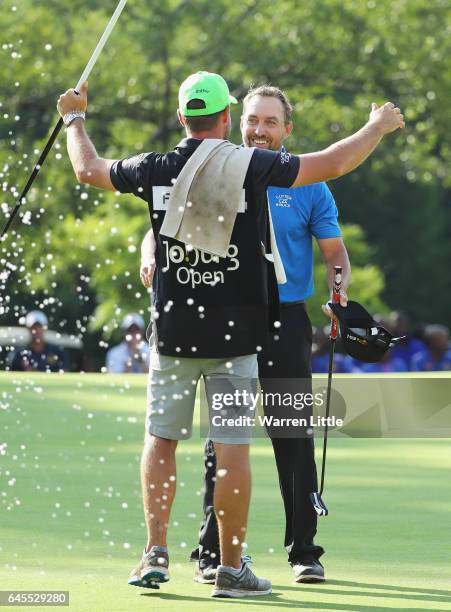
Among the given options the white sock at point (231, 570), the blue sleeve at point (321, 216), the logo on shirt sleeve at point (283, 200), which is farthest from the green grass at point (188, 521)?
the logo on shirt sleeve at point (283, 200)

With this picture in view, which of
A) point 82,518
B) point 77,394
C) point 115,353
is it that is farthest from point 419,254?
point 82,518

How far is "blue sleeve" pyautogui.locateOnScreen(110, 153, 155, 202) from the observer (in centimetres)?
621

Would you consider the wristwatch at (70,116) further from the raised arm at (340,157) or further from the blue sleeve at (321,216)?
the blue sleeve at (321,216)

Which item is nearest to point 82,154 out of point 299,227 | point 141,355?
point 299,227

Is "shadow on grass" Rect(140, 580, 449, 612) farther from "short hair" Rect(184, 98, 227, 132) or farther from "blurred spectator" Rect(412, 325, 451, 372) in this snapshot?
"blurred spectator" Rect(412, 325, 451, 372)

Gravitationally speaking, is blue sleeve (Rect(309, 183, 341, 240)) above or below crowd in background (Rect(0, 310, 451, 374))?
below

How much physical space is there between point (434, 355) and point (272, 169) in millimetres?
16360

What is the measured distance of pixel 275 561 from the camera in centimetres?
720

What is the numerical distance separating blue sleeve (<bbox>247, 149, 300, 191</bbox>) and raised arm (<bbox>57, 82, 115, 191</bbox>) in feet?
1.87

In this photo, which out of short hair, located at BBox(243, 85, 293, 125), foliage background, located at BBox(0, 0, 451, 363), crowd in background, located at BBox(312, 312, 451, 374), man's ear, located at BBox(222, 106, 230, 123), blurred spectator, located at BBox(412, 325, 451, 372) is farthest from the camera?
foliage background, located at BBox(0, 0, 451, 363)

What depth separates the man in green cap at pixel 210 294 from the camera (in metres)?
6.16

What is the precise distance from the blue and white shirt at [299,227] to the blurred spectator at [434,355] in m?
14.5

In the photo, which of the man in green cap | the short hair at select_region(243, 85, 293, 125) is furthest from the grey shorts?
the short hair at select_region(243, 85, 293, 125)

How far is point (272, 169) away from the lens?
6117 mm
